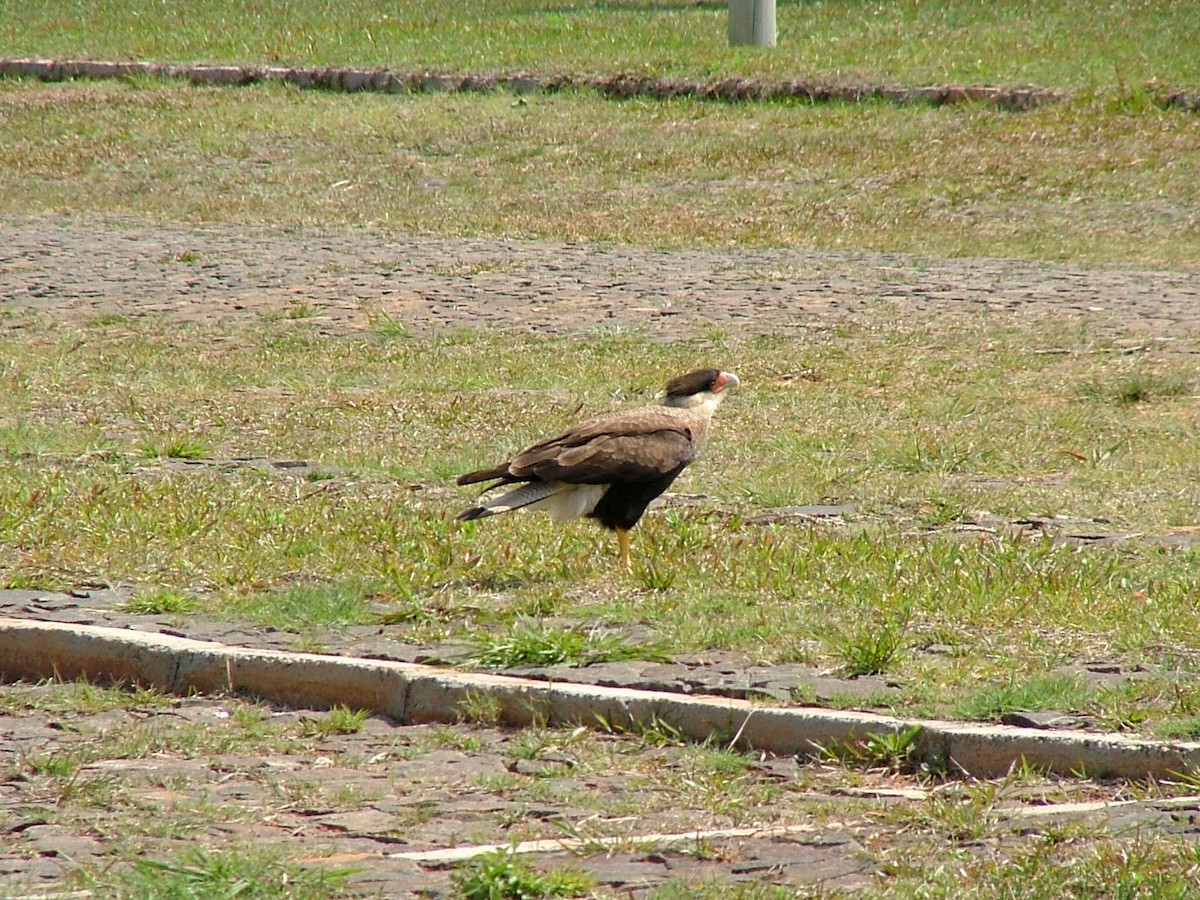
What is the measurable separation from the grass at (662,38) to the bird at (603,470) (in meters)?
14.4

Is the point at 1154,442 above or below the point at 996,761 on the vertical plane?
below

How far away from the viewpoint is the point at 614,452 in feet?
23.4

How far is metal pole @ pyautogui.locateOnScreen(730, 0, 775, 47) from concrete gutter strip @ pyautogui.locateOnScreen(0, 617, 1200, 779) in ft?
59.1

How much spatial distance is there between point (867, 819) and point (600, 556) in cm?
269

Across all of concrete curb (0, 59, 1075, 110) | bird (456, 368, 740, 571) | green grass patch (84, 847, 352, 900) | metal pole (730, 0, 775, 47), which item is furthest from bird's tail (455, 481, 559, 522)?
metal pole (730, 0, 775, 47)

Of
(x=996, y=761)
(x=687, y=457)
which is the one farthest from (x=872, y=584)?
(x=996, y=761)

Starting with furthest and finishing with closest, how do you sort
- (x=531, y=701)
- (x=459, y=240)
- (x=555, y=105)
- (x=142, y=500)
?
(x=555, y=105) → (x=459, y=240) → (x=142, y=500) → (x=531, y=701)

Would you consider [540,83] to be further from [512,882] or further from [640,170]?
[512,882]

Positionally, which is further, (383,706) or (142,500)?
(142,500)

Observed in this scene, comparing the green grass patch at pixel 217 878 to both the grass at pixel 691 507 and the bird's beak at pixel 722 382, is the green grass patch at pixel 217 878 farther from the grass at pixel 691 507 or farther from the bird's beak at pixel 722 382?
the bird's beak at pixel 722 382

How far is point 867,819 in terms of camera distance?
4.94 m

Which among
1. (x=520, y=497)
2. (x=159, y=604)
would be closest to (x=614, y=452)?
(x=520, y=497)

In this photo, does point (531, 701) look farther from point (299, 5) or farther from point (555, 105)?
point (299, 5)

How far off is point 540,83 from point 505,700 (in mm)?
17153
